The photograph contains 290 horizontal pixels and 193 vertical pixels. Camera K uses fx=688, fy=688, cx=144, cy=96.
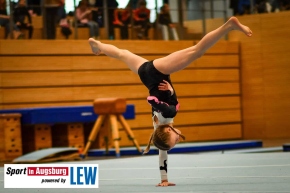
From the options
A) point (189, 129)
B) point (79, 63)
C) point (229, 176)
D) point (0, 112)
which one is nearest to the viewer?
point (229, 176)

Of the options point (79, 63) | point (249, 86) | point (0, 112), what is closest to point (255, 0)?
point (249, 86)

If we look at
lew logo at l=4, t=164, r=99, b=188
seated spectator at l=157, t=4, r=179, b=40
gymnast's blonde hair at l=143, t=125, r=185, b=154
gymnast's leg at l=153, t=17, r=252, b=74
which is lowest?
lew logo at l=4, t=164, r=99, b=188

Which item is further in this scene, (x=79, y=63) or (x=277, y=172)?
(x=79, y=63)

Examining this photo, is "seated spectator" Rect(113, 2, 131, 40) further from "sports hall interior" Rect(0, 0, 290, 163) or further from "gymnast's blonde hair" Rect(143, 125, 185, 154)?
"gymnast's blonde hair" Rect(143, 125, 185, 154)

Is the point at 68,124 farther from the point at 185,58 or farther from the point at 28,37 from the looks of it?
the point at 185,58

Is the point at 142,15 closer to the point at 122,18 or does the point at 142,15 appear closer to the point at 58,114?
the point at 122,18

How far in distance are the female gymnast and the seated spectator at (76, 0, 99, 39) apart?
720 centimetres

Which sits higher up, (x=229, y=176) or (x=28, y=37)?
(x=28, y=37)

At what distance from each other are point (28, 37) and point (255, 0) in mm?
5536

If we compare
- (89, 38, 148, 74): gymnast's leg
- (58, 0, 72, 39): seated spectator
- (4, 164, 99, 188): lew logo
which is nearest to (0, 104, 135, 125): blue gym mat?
(58, 0, 72, 39): seated spectator

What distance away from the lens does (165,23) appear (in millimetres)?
14938

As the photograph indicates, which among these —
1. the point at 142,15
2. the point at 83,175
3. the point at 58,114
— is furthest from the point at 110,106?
the point at 83,175

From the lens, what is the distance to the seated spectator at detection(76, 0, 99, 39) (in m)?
13.8

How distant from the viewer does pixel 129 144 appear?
1476 cm
